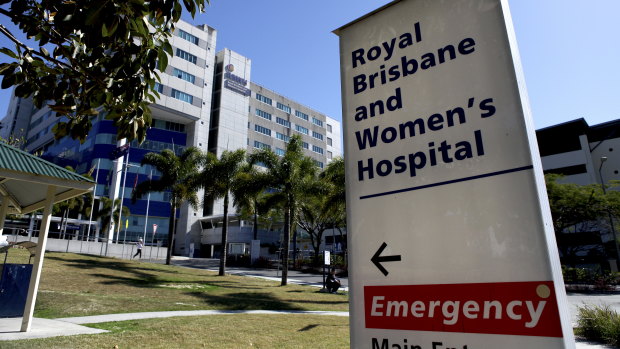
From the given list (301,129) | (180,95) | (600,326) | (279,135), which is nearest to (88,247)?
(180,95)

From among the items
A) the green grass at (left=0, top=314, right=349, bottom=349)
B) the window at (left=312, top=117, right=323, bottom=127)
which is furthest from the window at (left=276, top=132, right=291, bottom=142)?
the green grass at (left=0, top=314, right=349, bottom=349)

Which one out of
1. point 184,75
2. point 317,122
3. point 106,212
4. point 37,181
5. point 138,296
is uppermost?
point 317,122

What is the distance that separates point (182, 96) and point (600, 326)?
67411 mm

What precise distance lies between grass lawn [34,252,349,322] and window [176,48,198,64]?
54.8 meters

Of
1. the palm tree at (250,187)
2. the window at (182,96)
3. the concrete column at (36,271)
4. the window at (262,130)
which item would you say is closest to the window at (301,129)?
the window at (262,130)

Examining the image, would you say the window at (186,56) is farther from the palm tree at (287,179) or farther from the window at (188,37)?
the palm tree at (287,179)

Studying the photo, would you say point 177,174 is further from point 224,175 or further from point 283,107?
point 283,107

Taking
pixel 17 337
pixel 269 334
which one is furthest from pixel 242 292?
pixel 17 337

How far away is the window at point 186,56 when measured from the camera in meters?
68.4

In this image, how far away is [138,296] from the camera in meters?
14.1

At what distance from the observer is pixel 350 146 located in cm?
279

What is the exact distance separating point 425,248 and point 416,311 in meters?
0.38

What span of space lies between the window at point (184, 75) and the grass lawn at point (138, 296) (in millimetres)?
51652

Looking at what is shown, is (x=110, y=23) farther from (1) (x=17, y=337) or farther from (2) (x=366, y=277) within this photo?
(1) (x=17, y=337)
